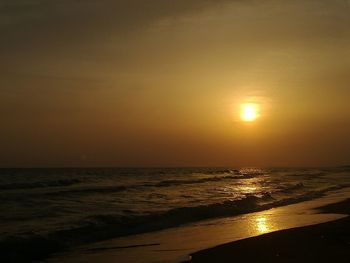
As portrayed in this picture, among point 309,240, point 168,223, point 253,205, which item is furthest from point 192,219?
point 309,240

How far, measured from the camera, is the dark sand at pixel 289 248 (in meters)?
8.88

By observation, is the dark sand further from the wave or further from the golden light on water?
the wave

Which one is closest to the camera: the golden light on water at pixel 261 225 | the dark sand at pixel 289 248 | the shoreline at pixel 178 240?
the dark sand at pixel 289 248

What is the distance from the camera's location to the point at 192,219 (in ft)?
59.1

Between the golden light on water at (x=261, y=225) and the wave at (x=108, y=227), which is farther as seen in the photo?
the golden light on water at (x=261, y=225)

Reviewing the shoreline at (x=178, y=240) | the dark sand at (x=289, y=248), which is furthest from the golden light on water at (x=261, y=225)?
the dark sand at (x=289, y=248)

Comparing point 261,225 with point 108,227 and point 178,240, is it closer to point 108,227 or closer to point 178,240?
point 178,240

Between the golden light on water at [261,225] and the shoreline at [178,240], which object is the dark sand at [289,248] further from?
the golden light on water at [261,225]

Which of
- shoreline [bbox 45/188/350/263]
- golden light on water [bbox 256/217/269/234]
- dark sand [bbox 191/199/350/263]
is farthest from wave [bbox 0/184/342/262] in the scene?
dark sand [bbox 191/199/350/263]

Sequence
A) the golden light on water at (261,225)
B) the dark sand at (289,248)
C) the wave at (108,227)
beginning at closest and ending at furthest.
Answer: the dark sand at (289,248) < the wave at (108,227) < the golden light on water at (261,225)

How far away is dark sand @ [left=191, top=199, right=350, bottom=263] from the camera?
888cm

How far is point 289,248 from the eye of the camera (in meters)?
9.92

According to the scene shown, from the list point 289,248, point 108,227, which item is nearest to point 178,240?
point 289,248

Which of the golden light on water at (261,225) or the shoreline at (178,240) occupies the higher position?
the golden light on water at (261,225)
